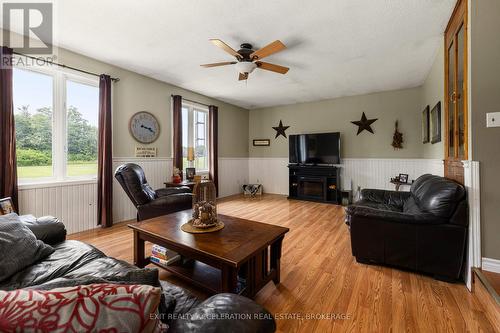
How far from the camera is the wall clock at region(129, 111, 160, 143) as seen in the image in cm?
386

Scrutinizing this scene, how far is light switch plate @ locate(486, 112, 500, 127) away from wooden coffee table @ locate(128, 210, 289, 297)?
1.86 m

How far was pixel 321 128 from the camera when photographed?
5738 millimetres

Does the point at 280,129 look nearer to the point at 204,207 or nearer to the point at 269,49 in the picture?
the point at 269,49

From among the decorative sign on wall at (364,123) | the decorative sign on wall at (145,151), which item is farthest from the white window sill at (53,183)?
the decorative sign on wall at (364,123)

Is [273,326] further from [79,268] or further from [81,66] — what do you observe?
[81,66]

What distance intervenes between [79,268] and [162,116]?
3451mm

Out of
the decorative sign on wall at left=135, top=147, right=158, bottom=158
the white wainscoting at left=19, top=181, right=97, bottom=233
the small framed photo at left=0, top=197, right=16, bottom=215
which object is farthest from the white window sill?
the small framed photo at left=0, top=197, right=16, bottom=215

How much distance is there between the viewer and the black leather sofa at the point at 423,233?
6.15 ft

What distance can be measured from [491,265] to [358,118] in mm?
4085

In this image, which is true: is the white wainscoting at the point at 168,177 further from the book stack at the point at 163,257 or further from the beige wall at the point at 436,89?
the book stack at the point at 163,257

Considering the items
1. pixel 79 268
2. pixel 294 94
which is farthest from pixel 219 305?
pixel 294 94

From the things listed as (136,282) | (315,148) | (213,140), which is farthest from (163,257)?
(315,148)

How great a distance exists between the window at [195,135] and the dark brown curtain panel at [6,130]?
8.38 ft

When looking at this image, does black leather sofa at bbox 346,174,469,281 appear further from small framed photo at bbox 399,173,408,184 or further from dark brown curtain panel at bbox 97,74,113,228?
dark brown curtain panel at bbox 97,74,113,228
